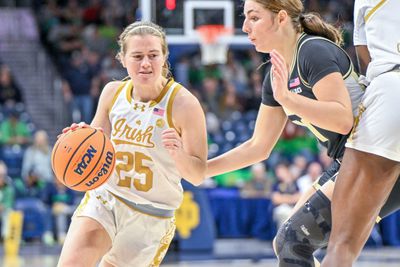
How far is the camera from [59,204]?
39.9 ft

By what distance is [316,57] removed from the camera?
3998mm

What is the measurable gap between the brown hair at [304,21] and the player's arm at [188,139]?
0.79 meters

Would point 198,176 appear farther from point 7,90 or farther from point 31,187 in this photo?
point 7,90

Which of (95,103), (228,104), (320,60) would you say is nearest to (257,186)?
(228,104)

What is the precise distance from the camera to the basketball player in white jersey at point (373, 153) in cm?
373

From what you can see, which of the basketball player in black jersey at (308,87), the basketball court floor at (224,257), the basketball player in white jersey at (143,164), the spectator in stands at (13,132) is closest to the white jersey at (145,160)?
the basketball player in white jersey at (143,164)

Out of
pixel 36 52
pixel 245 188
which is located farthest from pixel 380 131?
pixel 36 52

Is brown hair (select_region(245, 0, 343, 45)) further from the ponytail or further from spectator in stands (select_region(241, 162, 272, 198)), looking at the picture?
spectator in stands (select_region(241, 162, 272, 198))

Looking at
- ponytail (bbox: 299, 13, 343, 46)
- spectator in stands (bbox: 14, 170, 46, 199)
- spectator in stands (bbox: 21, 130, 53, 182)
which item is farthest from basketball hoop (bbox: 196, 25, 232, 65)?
ponytail (bbox: 299, 13, 343, 46)

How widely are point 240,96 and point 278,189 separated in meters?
3.92

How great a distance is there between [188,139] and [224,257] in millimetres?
6671

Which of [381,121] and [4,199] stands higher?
[381,121]

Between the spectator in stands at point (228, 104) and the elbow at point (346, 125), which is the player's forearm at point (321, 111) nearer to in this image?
the elbow at point (346, 125)

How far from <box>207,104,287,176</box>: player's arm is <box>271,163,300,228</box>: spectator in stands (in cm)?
719
